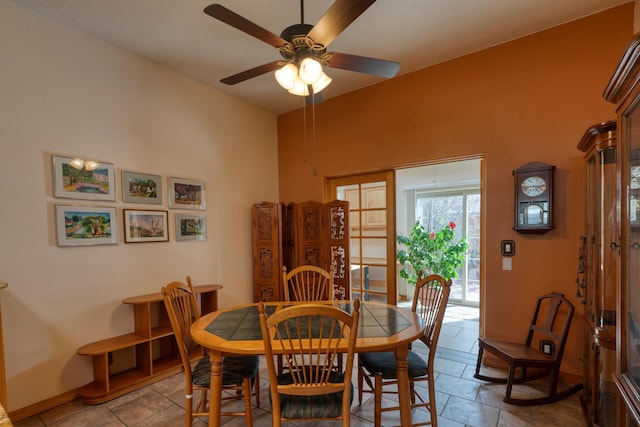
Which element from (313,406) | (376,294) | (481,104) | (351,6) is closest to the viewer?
(351,6)

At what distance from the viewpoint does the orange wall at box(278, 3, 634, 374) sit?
2424mm

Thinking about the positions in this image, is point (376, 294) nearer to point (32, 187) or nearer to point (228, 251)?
point (228, 251)

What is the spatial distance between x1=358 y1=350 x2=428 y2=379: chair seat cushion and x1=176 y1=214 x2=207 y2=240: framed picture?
228cm

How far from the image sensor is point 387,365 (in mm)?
1905

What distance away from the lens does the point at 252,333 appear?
1.77m

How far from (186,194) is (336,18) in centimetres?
251

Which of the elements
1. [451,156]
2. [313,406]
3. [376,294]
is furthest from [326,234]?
[313,406]

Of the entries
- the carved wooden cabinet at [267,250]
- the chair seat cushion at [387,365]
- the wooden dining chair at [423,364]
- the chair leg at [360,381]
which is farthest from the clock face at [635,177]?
the carved wooden cabinet at [267,250]

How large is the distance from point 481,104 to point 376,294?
2.42 meters


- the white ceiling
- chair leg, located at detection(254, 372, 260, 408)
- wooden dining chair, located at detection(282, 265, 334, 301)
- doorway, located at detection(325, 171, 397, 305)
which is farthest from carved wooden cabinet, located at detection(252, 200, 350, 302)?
the white ceiling

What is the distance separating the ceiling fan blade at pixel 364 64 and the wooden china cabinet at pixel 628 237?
3.78ft

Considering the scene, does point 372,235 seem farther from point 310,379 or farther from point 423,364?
point 310,379

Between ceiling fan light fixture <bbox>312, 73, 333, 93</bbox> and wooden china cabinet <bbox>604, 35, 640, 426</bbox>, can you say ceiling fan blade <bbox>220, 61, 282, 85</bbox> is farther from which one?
wooden china cabinet <bbox>604, 35, 640, 426</bbox>

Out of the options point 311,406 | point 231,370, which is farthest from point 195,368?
point 311,406
